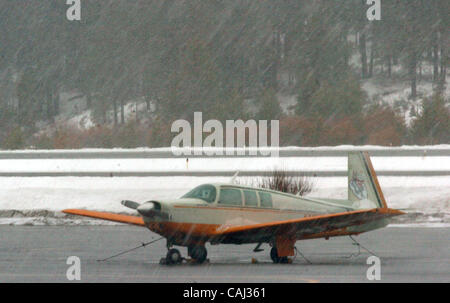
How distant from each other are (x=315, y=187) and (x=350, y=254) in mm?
10190

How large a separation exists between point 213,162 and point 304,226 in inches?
644

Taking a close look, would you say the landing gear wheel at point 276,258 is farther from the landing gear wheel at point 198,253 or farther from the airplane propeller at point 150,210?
the airplane propeller at point 150,210

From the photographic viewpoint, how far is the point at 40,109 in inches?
2697

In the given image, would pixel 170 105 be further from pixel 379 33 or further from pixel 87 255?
pixel 87 255

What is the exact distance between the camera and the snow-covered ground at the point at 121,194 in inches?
914

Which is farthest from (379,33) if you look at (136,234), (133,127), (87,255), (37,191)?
(87,255)

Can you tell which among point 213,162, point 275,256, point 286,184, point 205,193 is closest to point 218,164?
point 213,162

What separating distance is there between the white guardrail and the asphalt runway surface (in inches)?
276

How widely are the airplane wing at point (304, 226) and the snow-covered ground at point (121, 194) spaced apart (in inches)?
308

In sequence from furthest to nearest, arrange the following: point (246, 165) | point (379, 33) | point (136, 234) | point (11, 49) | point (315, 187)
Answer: point (11, 49) → point (379, 33) → point (246, 165) → point (315, 187) → point (136, 234)

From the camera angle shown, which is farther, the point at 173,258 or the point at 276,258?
the point at 276,258

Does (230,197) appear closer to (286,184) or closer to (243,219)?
(243,219)

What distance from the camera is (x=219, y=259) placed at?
15.1 metres
